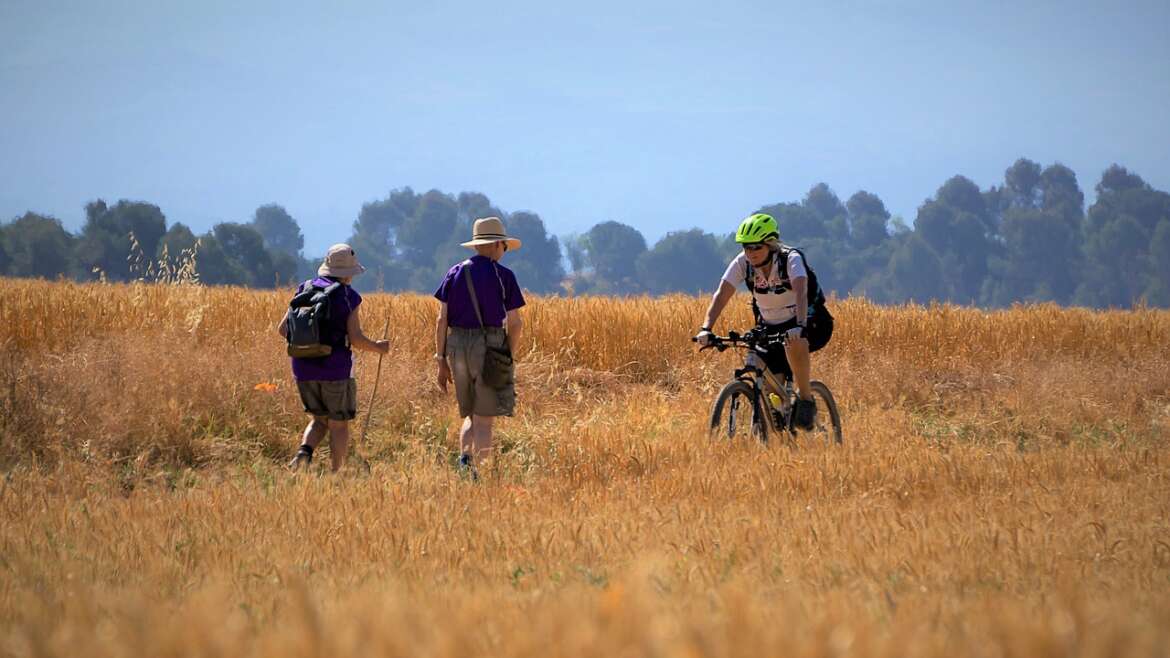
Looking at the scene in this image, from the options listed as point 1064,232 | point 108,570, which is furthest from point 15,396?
point 1064,232

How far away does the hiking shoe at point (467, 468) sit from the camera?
7789mm

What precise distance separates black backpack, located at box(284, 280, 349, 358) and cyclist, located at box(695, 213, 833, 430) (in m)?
2.75

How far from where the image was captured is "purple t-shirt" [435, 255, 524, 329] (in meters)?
7.80

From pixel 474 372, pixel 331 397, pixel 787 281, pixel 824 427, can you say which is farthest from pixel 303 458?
pixel 824 427

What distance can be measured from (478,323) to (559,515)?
2.04 meters

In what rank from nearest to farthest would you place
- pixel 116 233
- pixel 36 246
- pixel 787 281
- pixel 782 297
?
pixel 787 281, pixel 782 297, pixel 36 246, pixel 116 233

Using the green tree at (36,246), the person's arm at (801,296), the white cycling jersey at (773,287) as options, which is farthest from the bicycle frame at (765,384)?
the green tree at (36,246)

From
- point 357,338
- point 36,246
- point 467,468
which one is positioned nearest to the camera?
point 357,338

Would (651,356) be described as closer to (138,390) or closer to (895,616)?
(138,390)

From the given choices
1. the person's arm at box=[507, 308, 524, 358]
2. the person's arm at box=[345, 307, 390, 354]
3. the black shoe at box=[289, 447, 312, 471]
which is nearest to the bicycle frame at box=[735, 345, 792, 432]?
the person's arm at box=[507, 308, 524, 358]

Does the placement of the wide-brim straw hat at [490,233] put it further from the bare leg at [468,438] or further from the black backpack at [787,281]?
the black backpack at [787,281]

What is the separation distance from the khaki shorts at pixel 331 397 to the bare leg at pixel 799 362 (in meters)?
3.38

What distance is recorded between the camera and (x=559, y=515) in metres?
6.27

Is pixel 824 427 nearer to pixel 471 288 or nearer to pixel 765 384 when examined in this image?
pixel 765 384
